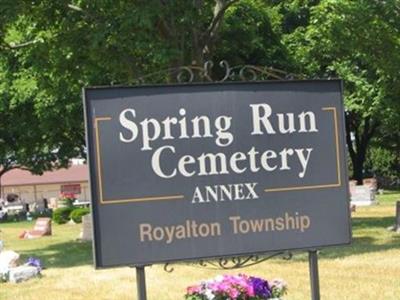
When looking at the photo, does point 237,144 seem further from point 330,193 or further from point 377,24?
point 377,24

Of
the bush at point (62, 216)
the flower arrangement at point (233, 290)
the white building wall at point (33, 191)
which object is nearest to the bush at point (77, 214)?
the bush at point (62, 216)

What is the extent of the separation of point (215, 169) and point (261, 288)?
1.88 m

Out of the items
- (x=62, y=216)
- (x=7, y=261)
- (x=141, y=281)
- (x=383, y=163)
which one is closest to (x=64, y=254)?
(x=7, y=261)

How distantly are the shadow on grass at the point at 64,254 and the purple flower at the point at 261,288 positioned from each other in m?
8.70

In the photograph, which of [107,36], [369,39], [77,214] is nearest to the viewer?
[107,36]

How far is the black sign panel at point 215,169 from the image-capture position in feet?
16.3

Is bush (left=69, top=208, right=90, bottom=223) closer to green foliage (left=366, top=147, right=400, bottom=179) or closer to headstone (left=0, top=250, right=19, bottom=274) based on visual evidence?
headstone (left=0, top=250, right=19, bottom=274)

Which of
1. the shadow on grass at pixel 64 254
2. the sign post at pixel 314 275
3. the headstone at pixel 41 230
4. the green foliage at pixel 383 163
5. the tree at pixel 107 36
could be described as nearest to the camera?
the sign post at pixel 314 275

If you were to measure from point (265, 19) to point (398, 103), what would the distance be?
6300 millimetres

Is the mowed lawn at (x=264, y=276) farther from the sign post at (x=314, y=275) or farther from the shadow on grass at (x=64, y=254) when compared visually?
the sign post at (x=314, y=275)

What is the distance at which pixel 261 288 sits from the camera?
6.58 m

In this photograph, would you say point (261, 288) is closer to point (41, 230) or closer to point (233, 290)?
point (233, 290)

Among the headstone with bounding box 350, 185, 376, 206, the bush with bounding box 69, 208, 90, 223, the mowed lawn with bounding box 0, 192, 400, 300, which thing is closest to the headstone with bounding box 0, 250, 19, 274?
the mowed lawn with bounding box 0, 192, 400, 300

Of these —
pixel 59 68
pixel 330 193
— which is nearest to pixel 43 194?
pixel 59 68
